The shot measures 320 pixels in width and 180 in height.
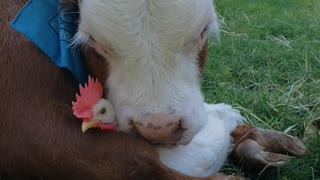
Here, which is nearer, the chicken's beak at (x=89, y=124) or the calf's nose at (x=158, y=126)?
the calf's nose at (x=158, y=126)

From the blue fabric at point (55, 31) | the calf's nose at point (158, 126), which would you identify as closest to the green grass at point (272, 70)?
the calf's nose at point (158, 126)

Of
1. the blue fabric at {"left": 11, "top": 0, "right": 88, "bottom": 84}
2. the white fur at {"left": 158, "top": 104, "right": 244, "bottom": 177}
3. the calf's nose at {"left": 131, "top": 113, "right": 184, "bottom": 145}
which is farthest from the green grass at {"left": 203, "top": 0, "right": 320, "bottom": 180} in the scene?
the blue fabric at {"left": 11, "top": 0, "right": 88, "bottom": 84}

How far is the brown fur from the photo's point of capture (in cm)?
236

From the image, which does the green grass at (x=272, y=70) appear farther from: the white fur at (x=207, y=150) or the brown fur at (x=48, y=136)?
the brown fur at (x=48, y=136)

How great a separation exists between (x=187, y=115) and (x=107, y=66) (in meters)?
0.28

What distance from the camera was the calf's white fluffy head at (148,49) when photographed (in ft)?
7.27

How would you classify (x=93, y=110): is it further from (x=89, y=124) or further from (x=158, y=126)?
(x=158, y=126)

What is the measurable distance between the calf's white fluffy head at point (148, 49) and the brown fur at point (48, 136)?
0.10 metres

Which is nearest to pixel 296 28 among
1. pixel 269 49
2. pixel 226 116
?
pixel 269 49

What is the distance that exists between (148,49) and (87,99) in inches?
11.3

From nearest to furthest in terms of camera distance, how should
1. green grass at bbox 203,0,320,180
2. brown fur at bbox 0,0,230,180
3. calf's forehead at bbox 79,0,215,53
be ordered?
calf's forehead at bbox 79,0,215,53, brown fur at bbox 0,0,230,180, green grass at bbox 203,0,320,180

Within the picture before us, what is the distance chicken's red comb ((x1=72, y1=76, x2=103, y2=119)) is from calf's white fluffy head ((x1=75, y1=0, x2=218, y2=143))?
0.05 meters

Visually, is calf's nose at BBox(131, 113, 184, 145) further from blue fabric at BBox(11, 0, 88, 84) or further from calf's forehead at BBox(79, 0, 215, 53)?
blue fabric at BBox(11, 0, 88, 84)

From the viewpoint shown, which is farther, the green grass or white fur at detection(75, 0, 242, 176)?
the green grass
